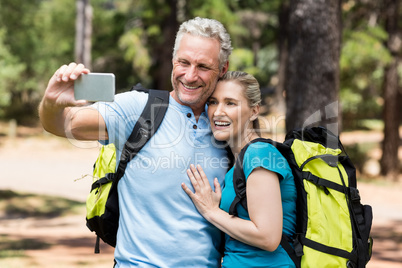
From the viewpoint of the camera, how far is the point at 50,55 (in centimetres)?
3039

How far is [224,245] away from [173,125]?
676 millimetres

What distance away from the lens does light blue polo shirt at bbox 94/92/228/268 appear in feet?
8.11

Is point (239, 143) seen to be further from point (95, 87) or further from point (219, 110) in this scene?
point (95, 87)

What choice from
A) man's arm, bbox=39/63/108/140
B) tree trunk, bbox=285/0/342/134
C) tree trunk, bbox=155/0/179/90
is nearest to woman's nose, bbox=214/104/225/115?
man's arm, bbox=39/63/108/140

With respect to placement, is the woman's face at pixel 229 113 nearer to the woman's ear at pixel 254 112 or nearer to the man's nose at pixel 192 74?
the woman's ear at pixel 254 112

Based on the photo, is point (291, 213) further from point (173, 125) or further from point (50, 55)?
point (50, 55)

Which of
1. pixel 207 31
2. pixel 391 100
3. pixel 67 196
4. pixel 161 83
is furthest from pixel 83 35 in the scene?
pixel 207 31

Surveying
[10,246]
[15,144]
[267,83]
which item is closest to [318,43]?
[10,246]

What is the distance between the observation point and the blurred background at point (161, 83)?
6402 millimetres

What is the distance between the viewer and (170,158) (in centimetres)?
251

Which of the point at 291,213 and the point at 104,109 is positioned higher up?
the point at 104,109

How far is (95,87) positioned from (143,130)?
61 cm

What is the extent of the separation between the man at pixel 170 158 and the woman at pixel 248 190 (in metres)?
0.07

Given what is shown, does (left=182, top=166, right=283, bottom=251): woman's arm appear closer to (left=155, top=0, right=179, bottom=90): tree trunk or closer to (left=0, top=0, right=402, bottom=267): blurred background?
(left=0, top=0, right=402, bottom=267): blurred background
